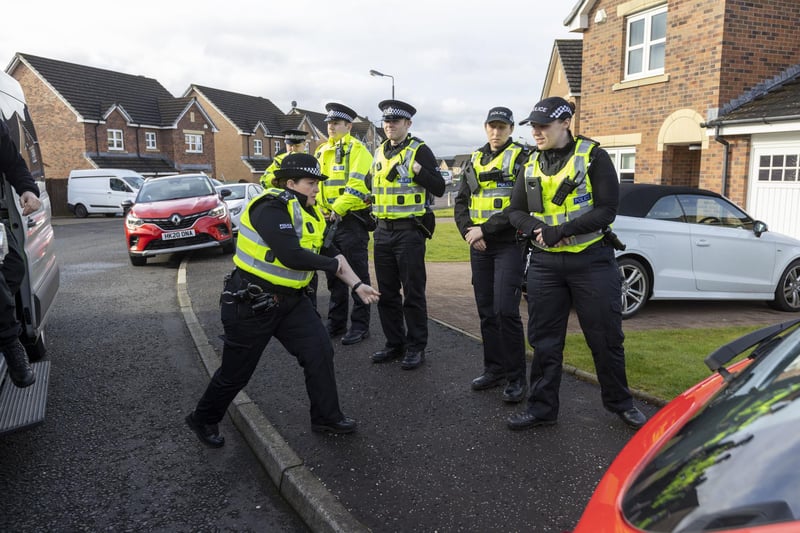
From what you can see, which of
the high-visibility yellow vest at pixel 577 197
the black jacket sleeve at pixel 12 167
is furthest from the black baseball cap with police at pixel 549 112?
the black jacket sleeve at pixel 12 167

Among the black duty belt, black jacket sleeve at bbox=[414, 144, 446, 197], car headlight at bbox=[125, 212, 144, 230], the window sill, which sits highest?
the window sill

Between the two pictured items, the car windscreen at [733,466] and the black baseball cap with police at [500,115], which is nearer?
the car windscreen at [733,466]

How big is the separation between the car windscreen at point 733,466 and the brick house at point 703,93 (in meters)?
10.3

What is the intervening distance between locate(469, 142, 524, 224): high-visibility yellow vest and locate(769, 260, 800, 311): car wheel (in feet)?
17.2

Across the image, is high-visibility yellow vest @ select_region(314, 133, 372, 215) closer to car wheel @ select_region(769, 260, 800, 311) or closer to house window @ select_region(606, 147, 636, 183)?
car wheel @ select_region(769, 260, 800, 311)

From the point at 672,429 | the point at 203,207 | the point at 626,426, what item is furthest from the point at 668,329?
the point at 203,207

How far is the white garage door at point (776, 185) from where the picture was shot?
10641mm

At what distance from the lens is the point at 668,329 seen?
6902 millimetres

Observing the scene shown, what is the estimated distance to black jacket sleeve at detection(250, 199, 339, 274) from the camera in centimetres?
372

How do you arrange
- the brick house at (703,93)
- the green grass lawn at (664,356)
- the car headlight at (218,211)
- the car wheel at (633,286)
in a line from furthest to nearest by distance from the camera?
1. the car headlight at (218,211)
2. the brick house at (703,93)
3. the car wheel at (633,286)
4. the green grass lawn at (664,356)

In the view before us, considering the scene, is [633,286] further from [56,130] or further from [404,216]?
[56,130]

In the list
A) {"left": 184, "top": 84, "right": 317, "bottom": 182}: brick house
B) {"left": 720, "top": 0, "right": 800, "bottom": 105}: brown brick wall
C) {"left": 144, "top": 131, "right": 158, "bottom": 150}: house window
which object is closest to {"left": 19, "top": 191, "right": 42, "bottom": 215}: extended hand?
{"left": 720, "top": 0, "right": 800, "bottom": 105}: brown brick wall

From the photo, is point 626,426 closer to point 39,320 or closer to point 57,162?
point 39,320

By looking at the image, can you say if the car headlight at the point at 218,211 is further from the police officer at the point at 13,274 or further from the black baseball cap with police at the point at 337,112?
the police officer at the point at 13,274
